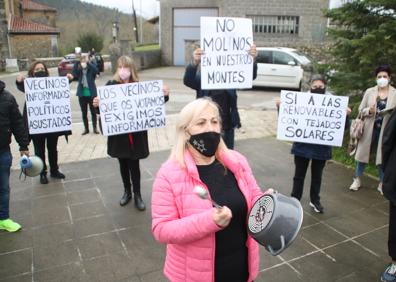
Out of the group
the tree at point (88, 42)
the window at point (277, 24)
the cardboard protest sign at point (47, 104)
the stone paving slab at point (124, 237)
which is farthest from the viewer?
the tree at point (88, 42)

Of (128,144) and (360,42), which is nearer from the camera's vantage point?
(128,144)

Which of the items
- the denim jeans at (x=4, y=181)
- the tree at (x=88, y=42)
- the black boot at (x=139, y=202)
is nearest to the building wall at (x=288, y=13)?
the tree at (x=88, y=42)

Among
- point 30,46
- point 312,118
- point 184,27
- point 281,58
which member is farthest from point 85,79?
point 30,46

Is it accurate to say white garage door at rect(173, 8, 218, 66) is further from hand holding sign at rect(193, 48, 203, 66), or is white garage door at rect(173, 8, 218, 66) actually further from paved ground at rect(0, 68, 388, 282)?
hand holding sign at rect(193, 48, 203, 66)

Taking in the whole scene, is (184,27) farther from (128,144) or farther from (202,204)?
(202,204)

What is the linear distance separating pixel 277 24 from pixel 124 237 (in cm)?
2380

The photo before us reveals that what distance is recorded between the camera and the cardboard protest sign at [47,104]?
570 cm

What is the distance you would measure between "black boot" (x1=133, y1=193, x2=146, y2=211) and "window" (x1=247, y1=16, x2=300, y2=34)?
22.6 metres

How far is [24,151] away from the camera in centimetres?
459

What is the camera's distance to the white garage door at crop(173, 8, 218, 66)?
1085 inches

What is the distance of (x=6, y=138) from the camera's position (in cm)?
429

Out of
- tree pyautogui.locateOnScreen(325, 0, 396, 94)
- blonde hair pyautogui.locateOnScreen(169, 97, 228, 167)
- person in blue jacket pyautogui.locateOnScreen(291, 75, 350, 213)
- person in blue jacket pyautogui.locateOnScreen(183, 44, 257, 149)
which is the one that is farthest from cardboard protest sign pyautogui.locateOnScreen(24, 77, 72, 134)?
tree pyautogui.locateOnScreen(325, 0, 396, 94)

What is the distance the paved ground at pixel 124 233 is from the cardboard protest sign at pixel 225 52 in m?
1.79

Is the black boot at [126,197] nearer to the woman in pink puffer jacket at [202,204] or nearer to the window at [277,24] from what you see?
the woman in pink puffer jacket at [202,204]
